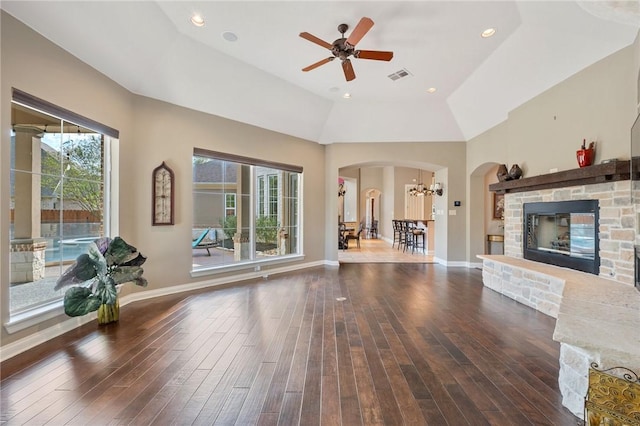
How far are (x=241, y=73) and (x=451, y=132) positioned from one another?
15.5 feet

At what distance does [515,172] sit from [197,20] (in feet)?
16.8

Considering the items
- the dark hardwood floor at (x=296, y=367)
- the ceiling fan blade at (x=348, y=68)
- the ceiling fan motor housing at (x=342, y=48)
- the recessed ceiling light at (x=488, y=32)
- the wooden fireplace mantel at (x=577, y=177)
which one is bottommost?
the dark hardwood floor at (x=296, y=367)

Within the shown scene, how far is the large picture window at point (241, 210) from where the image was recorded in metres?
4.88

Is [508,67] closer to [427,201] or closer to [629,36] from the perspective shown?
[629,36]

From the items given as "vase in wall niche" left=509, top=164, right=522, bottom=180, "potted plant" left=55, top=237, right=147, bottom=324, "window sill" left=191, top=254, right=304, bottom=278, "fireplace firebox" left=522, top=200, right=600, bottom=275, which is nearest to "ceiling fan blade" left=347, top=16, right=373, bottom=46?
"fireplace firebox" left=522, top=200, right=600, bottom=275

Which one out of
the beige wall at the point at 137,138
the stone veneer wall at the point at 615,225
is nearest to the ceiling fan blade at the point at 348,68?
the beige wall at the point at 137,138

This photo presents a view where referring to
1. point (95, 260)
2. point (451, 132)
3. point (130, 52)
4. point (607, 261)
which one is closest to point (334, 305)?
point (95, 260)

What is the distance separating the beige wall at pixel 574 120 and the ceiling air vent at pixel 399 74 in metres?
1.99

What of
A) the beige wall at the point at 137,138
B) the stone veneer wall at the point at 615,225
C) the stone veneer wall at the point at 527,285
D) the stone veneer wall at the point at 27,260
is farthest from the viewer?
the stone veneer wall at the point at 527,285

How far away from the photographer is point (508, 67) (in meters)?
4.15

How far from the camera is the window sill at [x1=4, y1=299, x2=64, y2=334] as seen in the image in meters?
2.51

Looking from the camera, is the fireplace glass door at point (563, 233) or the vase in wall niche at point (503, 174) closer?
the fireplace glass door at point (563, 233)

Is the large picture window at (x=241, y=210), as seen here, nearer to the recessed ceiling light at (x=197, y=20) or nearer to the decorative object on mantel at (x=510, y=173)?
the recessed ceiling light at (x=197, y=20)

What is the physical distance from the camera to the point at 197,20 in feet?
10.9
